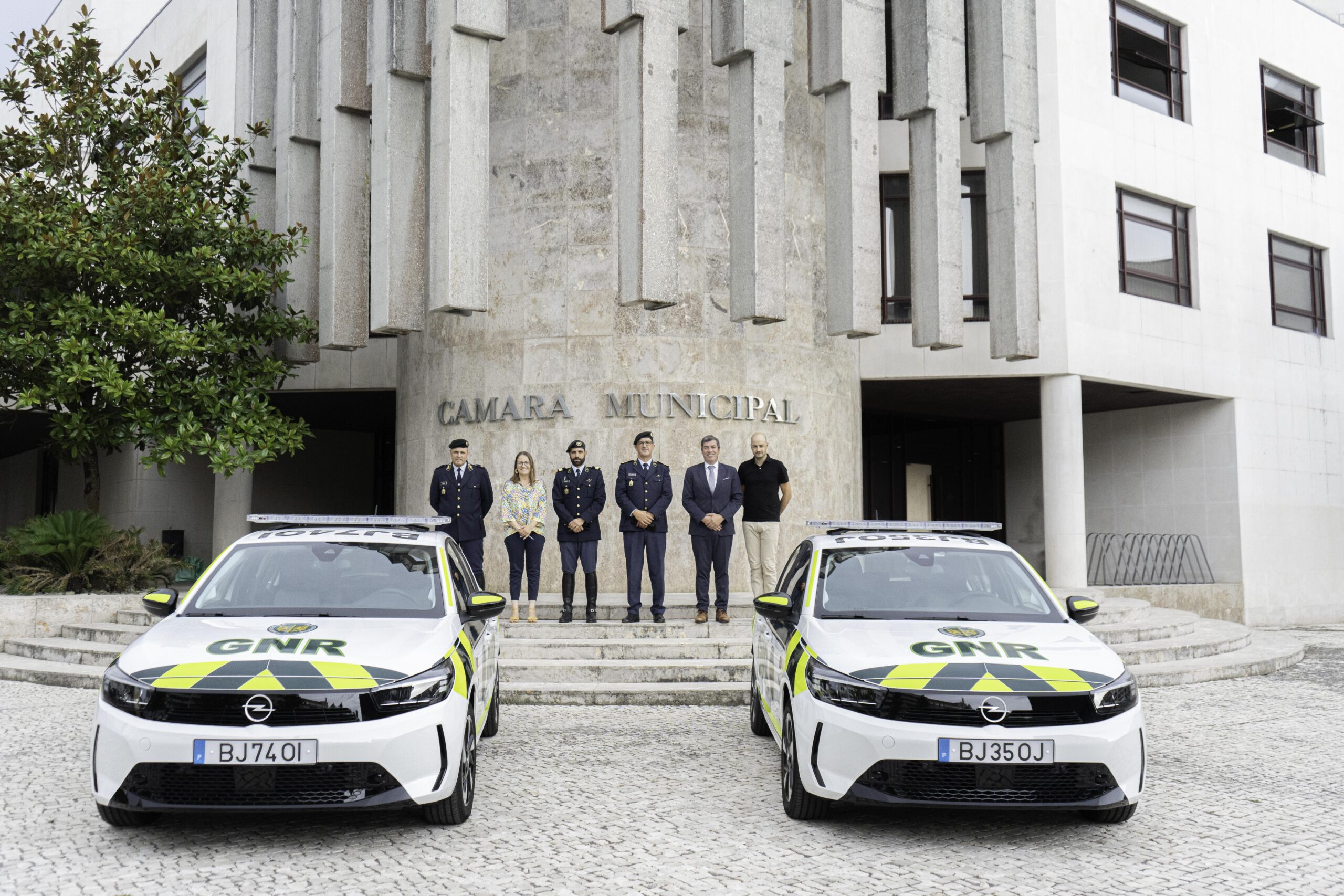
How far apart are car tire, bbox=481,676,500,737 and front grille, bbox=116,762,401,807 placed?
8.51 feet

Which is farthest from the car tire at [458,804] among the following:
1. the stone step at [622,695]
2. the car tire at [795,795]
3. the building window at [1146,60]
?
the building window at [1146,60]

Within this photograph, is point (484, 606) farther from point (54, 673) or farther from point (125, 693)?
point (54, 673)

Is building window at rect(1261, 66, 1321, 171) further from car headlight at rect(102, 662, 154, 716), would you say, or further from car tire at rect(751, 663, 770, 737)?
car headlight at rect(102, 662, 154, 716)

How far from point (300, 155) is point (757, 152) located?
23.1 feet

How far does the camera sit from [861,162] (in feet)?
45.5

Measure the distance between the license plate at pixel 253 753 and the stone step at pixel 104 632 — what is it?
7.75 meters

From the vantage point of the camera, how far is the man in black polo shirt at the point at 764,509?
11844mm

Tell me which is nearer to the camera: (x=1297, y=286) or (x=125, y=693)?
(x=125, y=693)

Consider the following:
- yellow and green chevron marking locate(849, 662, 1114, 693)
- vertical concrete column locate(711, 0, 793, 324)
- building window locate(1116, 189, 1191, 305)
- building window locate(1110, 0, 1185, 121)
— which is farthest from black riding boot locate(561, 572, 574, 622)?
building window locate(1110, 0, 1185, 121)

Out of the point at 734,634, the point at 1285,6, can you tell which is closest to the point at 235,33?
the point at 734,634

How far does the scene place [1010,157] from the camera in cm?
1533

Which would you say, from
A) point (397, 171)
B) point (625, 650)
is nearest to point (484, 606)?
point (625, 650)

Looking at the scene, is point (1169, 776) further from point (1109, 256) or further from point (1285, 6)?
point (1285, 6)

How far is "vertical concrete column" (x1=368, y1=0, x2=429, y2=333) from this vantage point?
1363 cm
